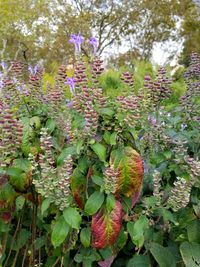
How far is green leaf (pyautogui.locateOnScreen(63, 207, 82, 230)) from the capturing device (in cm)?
171

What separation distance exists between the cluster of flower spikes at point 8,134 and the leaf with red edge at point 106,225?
37 cm

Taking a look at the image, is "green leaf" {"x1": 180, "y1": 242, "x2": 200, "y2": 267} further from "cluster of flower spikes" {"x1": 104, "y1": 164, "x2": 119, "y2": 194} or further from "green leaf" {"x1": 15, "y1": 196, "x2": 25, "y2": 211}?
"green leaf" {"x1": 15, "y1": 196, "x2": 25, "y2": 211}

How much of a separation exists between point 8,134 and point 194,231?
0.83 m

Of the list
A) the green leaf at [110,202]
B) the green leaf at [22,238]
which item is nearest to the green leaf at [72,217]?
the green leaf at [110,202]

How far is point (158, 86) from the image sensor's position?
1.92m

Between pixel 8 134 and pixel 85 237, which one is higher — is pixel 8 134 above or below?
above

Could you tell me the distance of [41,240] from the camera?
6.81ft

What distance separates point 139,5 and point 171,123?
25190 mm

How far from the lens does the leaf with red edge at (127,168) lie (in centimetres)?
174

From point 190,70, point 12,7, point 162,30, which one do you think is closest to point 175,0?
point 162,30

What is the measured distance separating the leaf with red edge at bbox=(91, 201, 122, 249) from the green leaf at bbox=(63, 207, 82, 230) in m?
0.08

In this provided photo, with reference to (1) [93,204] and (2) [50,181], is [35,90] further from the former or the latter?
(1) [93,204]

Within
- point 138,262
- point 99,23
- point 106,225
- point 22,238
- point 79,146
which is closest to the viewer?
point 79,146

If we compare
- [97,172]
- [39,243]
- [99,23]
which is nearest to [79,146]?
[97,172]
